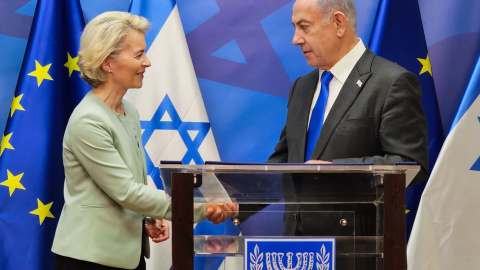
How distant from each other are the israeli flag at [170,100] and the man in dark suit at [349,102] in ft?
2.61

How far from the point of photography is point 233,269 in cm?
183

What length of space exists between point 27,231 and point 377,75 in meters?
1.97

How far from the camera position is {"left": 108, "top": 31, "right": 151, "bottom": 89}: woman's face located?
2.99m

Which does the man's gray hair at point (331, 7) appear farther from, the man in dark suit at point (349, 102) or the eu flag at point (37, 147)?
the eu flag at point (37, 147)

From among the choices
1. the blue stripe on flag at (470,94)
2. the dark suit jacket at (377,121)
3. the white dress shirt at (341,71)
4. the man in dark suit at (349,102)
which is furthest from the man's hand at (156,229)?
the blue stripe on flag at (470,94)

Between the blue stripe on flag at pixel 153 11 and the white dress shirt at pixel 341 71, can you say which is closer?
the white dress shirt at pixel 341 71

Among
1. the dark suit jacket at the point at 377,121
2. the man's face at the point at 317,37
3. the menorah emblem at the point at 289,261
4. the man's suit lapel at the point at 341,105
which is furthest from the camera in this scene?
the man's face at the point at 317,37

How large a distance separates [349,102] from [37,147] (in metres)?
1.72

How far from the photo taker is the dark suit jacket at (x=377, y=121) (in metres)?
2.56

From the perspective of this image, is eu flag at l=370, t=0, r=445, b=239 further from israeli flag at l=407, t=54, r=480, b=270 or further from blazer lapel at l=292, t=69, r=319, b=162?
blazer lapel at l=292, t=69, r=319, b=162

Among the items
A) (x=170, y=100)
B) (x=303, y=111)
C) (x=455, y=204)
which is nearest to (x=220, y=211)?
(x=303, y=111)

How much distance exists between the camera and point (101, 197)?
110 inches

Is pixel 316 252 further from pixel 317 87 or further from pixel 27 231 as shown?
pixel 27 231

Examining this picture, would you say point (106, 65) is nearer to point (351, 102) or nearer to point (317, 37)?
point (317, 37)
